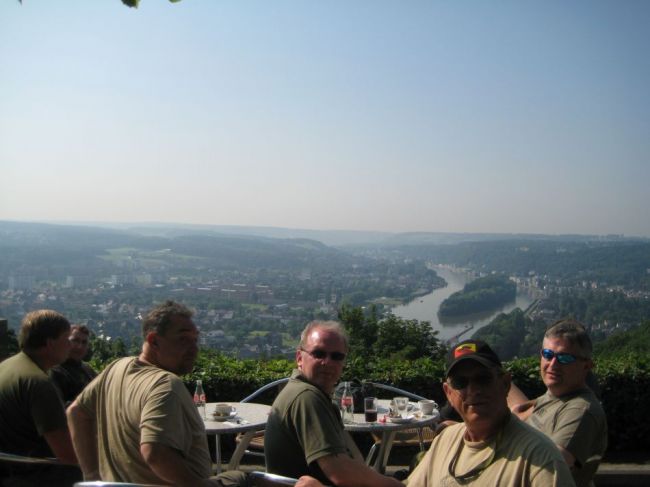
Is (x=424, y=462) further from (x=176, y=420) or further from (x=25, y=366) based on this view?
(x=25, y=366)

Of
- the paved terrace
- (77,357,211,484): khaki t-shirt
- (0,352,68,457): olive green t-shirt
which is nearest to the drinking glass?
the paved terrace

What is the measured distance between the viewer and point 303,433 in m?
2.75

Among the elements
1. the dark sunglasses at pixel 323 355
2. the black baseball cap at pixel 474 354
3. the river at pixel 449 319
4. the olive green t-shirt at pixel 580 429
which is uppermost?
the black baseball cap at pixel 474 354

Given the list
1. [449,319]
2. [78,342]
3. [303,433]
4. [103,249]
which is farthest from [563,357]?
[103,249]

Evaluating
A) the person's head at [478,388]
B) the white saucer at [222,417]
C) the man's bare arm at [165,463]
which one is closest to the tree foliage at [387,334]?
the white saucer at [222,417]

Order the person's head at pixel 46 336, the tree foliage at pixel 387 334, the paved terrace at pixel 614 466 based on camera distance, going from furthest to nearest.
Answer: the tree foliage at pixel 387 334 → the paved terrace at pixel 614 466 → the person's head at pixel 46 336

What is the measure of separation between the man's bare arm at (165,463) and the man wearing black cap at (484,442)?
0.99 meters

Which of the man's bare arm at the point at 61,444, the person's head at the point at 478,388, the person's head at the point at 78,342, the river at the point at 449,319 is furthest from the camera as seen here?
the river at the point at 449,319

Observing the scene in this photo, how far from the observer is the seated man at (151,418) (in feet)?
8.68

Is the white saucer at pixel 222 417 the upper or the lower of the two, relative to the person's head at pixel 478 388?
lower

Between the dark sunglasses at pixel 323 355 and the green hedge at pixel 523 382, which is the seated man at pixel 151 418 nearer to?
the dark sunglasses at pixel 323 355

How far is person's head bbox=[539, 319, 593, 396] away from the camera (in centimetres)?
300

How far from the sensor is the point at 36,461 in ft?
10.6

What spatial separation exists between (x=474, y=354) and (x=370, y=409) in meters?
2.53
